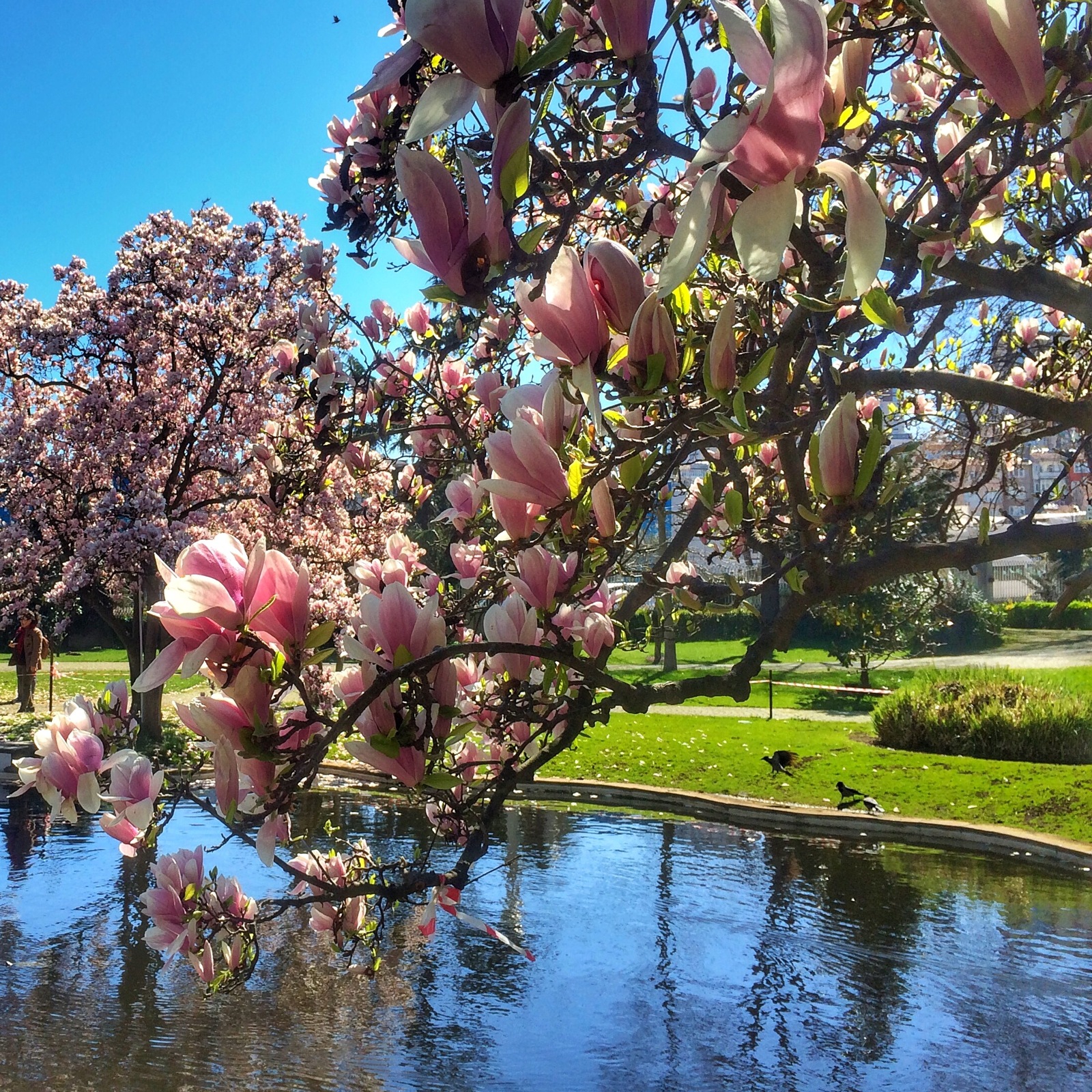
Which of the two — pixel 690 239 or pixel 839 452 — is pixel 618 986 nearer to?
pixel 839 452

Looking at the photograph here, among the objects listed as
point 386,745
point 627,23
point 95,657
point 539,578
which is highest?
point 627,23

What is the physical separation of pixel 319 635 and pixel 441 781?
0.27 meters

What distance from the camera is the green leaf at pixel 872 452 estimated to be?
1.33 metres

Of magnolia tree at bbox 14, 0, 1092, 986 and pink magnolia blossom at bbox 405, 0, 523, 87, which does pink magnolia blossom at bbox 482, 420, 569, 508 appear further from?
pink magnolia blossom at bbox 405, 0, 523, 87

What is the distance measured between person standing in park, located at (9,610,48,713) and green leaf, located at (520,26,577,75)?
13651 mm

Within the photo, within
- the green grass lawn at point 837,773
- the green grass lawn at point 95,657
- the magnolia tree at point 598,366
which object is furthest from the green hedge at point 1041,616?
the magnolia tree at point 598,366

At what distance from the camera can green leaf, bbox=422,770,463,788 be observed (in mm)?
1329

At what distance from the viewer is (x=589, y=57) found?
1.13 metres

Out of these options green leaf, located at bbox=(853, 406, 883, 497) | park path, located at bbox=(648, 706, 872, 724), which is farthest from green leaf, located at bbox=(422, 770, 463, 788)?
park path, located at bbox=(648, 706, 872, 724)

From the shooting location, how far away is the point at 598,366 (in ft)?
3.77

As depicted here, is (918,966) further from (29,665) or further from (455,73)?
(29,665)

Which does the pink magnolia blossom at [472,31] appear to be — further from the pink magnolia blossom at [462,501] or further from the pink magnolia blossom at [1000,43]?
the pink magnolia blossom at [462,501]

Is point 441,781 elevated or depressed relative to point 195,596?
depressed

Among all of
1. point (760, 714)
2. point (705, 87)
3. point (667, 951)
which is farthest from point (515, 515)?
point (760, 714)
